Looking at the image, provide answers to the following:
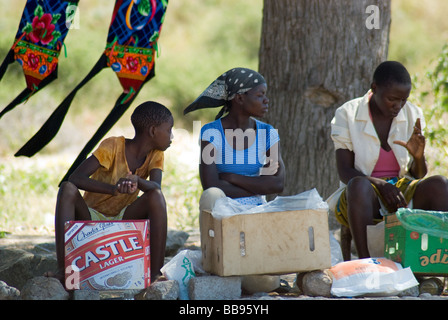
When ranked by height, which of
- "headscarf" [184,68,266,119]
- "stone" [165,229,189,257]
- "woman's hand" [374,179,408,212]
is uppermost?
"headscarf" [184,68,266,119]

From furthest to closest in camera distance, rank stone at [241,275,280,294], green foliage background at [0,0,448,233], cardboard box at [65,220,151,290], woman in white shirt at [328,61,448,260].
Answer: green foliage background at [0,0,448,233]
woman in white shirt at [328,61,448,260]
stone at [241,275,280,294]
cardboard box at [65,220,151,290]

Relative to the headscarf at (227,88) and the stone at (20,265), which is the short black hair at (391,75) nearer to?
the headscarf at (227,88)

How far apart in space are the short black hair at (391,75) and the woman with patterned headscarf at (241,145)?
695 mm

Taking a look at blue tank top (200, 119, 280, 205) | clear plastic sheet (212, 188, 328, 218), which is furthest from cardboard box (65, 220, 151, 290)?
blue tank top (200, 119, 280, 205)

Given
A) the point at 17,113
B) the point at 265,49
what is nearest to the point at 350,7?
the point at 265,49

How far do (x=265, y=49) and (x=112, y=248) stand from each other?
2.48 m

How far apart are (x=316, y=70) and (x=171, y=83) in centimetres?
1029

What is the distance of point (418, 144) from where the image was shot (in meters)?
3.87

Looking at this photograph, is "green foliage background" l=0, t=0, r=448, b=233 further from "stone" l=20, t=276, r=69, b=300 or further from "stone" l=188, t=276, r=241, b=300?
"stone" l=20, t=276, r=69, b=300

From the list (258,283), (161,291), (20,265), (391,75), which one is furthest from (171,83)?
(161,291)

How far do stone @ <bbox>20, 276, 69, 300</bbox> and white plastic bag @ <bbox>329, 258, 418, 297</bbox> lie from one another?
51.9 inches

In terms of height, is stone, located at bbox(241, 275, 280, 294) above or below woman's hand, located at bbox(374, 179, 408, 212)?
below

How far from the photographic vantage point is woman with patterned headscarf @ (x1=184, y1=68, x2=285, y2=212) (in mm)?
3850
